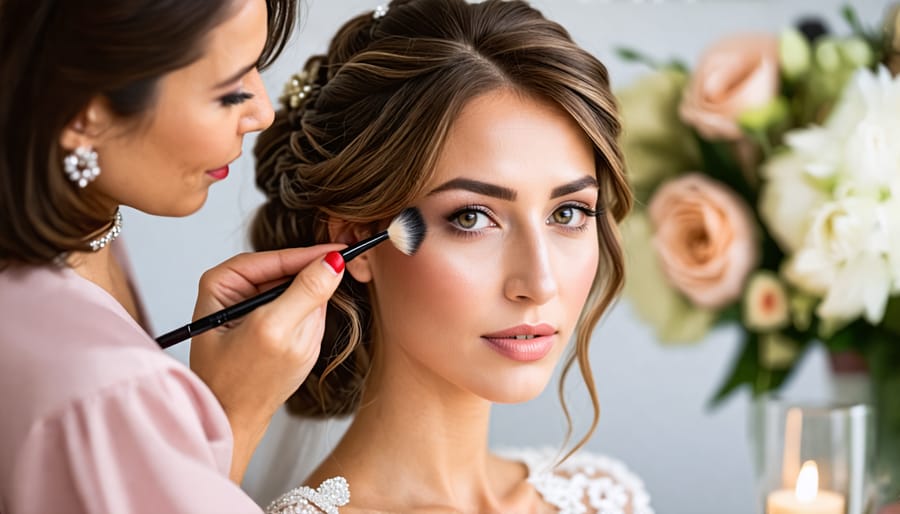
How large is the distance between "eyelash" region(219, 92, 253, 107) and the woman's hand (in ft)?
0.59

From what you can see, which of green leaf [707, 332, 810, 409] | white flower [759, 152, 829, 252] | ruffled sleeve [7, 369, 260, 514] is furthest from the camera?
green leaf [707, 332, 810, 409]

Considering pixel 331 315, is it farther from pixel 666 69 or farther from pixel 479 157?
pixel 666 69

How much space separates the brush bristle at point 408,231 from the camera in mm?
1133

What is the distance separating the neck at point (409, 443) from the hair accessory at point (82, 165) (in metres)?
0.51

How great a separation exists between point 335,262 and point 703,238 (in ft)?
2.35

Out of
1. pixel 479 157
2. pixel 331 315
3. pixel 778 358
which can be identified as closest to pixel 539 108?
pixel 479 157

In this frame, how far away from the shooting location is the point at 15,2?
0.90 meters

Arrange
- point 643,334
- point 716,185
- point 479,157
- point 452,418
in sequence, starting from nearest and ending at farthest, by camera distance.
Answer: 1. point 479,157
2. point 452,418
3. point 716,185
4. point 643,334

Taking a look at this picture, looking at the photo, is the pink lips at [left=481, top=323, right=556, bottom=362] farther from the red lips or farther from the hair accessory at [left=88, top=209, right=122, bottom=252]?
the hair accessory at [left=88, top=209, right=122, bottom=252]

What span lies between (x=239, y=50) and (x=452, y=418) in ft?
1.86

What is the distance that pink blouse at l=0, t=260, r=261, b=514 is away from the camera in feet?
2.75

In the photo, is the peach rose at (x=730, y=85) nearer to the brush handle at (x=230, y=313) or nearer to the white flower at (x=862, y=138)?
the white flower at (x=862, y=138)

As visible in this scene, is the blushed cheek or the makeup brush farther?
the blushed cheek

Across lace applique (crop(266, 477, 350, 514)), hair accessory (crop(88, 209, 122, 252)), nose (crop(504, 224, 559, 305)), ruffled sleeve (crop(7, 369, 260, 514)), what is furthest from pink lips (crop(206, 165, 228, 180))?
lace applique (crop(266, 477, 350, 514))
